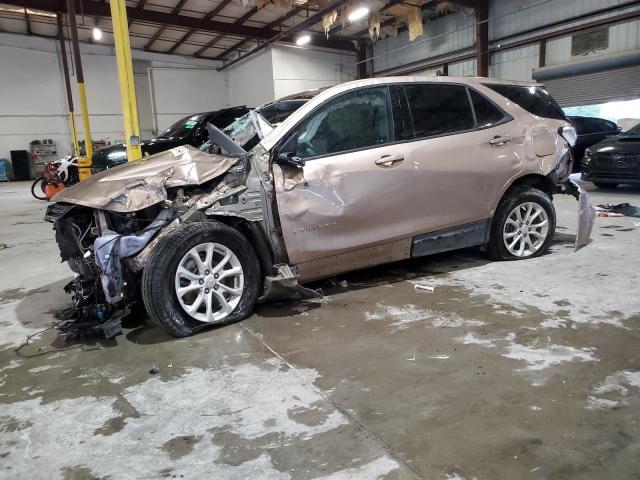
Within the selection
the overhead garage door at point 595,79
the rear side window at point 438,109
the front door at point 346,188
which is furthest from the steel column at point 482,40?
the front door at point 346,188

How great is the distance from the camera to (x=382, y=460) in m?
1.80

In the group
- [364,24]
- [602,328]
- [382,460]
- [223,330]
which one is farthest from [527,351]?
[364,24]

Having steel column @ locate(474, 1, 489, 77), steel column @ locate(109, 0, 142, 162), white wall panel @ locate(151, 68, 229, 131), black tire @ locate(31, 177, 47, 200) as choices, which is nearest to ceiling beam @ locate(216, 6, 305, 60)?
white wall panel @ locate(151, 68, 229, 131)

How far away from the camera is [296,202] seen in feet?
10.6

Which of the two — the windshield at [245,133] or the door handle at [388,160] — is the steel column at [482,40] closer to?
the door handle at [388,160]

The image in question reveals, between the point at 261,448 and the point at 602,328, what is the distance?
220 cm

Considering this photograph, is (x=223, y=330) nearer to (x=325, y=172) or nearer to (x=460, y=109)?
(x=325, y=172)

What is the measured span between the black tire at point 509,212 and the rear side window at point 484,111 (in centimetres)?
64

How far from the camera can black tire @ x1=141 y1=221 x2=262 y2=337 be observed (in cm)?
289

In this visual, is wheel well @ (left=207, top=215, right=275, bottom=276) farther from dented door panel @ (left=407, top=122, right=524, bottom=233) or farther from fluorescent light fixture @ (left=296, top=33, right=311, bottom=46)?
fluorescent light fixture @ (left=296, top=33, right=311, bottom=46)

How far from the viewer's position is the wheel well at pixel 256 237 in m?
3.24

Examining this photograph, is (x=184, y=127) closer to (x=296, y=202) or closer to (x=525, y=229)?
(x=296, y=202)

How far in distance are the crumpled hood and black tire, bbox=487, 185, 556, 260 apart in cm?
238

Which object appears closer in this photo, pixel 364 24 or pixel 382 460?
pixel 382 460
